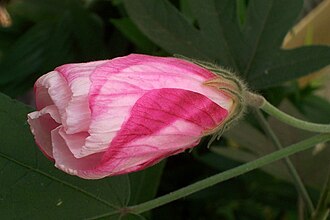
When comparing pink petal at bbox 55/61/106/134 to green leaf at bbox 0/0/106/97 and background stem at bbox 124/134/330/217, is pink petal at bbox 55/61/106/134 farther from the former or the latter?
Answer: green leaf at bbox 0/0/106/97

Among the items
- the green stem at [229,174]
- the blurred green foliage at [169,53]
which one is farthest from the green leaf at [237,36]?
the green stem at [229,174]

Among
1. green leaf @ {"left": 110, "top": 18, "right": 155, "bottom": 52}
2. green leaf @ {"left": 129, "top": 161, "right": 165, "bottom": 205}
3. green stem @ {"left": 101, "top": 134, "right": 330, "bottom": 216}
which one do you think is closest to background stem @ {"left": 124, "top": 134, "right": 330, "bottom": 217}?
green stem @ {"left": 101, "top": 134, "right": 330, "bottom": 216}

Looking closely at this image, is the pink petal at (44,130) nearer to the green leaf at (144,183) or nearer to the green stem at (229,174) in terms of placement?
the green stem at (229,174)

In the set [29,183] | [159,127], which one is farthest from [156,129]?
[29,183]

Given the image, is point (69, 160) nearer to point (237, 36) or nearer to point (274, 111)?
point (274, 111)

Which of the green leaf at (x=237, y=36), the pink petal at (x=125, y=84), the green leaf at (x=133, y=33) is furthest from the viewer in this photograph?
the green leaf at (x=133, y=33)

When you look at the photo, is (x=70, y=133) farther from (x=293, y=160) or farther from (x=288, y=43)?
(x=288, y=43)

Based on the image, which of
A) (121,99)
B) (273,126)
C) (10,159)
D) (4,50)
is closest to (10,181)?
(10,159)
